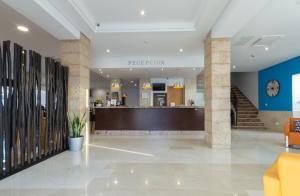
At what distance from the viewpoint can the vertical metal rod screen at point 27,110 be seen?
3688 millimetres

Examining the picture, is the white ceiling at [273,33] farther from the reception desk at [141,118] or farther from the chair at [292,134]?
the reception desk at [141,118]

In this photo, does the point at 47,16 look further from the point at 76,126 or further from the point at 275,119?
the point at 275,119

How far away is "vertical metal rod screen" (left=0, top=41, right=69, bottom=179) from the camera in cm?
369

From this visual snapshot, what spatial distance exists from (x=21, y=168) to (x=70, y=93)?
266cm

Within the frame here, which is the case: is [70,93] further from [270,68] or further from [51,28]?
[270,68]

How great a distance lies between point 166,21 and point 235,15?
76.7 inches

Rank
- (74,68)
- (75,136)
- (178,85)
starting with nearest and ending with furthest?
(75,136) < (74,68) < (178,85)

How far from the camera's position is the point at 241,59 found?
953cm

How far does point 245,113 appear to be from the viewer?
1277cm

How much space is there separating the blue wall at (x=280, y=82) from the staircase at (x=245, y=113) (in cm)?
76

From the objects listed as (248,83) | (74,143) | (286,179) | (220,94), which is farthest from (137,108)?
(248,83)

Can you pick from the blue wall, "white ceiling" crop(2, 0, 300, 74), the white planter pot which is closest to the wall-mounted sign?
"white ceiling" crop(2, 0, 300, 74)

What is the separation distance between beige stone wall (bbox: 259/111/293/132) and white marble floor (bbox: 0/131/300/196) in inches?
212

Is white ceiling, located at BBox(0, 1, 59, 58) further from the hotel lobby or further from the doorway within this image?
the doorway
